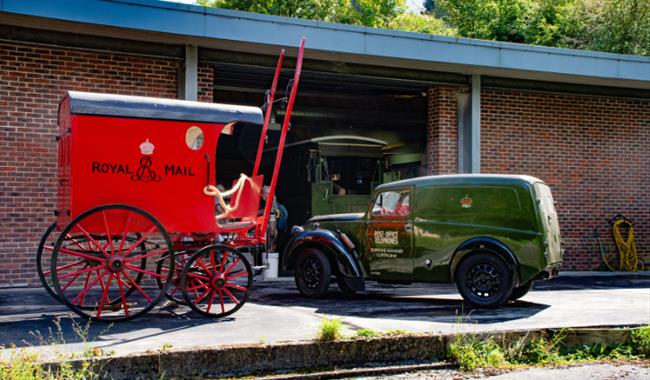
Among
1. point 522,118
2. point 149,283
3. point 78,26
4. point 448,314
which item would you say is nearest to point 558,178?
point 522,118

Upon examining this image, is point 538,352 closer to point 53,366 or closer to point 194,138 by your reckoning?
point 194,138

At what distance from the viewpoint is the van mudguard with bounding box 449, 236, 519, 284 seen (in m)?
8.91

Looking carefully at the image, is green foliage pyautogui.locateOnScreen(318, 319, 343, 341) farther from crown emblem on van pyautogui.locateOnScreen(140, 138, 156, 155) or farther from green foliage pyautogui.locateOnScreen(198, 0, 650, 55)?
green foliage pyautogui.locateOnScreen(198, 0, 650, 55)

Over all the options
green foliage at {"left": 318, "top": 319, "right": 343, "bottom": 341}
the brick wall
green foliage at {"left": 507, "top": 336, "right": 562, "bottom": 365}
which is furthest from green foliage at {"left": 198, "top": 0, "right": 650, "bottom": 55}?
green foliage at {"left": 318, "top": 319, "right": 343, "bottom": 341}

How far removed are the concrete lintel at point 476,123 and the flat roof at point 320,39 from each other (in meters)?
0.30

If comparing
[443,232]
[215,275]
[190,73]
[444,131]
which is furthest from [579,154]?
[215,275]

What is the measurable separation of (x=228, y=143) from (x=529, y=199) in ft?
38.1

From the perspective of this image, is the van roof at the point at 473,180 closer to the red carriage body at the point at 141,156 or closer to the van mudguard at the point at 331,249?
the van mudguard at the point at 331,249

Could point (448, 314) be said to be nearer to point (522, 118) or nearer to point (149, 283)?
point (149, 283)

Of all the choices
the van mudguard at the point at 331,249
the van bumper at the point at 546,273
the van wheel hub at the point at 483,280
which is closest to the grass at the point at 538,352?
the van bumper at the point at 546,273

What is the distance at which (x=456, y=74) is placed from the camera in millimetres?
14016

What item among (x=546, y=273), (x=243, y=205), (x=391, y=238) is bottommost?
(x=546, y=273)

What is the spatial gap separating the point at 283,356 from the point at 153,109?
311cm

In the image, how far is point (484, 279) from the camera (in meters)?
9.08
